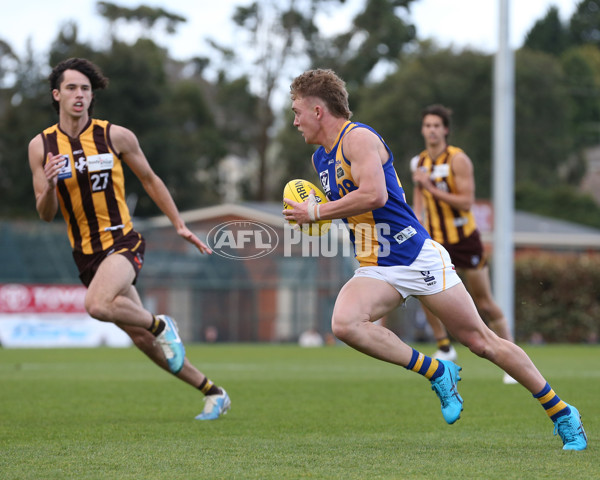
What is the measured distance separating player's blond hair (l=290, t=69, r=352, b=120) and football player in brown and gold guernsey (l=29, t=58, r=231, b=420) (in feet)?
5.81

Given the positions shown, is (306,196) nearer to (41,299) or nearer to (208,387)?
(208,387)

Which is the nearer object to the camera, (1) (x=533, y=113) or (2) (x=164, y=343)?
(2) (x=164, y=343)

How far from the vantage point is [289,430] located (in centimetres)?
680

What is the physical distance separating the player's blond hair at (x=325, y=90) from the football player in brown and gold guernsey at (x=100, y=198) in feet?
5.81

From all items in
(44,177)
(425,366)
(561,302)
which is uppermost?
(44,177)

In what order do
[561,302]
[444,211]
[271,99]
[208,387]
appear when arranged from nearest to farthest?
[208,387] < [444,211] < [561,302] < [271,99]

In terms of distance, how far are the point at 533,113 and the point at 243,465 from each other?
48921mm

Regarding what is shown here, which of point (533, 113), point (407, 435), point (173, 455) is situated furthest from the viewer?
point (533, 113)

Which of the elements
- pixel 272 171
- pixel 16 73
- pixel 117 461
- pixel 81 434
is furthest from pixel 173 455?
pixel 272 171

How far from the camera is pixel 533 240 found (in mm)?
43656

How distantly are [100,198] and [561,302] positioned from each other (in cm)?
2275

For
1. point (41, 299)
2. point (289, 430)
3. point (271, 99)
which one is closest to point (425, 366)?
point (289, 430)

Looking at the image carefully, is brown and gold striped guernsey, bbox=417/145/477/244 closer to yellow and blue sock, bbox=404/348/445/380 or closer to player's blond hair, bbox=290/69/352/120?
player's blond hair, bbox=290/69/352/120

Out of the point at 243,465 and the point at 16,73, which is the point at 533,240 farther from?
the point at 243,465
